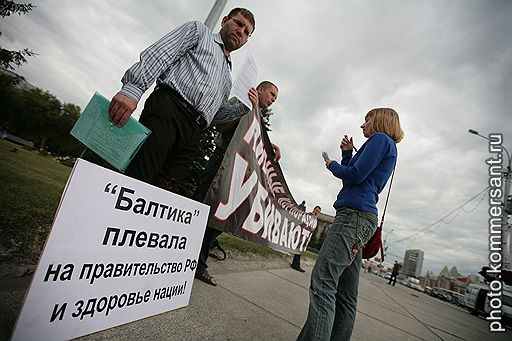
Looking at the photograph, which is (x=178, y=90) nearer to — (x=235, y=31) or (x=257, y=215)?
(x=235, y=31)

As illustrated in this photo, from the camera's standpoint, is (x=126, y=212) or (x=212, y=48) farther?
(x=212, y=48)

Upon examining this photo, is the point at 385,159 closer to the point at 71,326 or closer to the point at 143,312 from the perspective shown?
the point at 143,312

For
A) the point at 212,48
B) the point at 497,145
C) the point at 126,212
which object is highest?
the point at 497,145

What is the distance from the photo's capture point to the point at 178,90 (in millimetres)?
1513

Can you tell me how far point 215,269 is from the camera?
2.85 meters

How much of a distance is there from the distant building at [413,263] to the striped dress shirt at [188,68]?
126 metres

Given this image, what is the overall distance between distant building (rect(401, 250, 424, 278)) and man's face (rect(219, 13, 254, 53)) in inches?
4949

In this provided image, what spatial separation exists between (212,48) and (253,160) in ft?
3.56

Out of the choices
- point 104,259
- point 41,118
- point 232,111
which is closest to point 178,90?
point 232,111

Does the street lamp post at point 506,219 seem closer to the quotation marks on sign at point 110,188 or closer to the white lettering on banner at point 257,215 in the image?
the white lettering on banner at point 257,215

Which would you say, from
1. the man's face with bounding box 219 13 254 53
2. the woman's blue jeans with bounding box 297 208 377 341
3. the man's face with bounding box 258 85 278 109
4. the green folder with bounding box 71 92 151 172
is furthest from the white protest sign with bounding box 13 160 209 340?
the man's face with bounding box 258 85 278 109

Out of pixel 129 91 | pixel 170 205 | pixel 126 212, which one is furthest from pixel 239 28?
pixel 126 212

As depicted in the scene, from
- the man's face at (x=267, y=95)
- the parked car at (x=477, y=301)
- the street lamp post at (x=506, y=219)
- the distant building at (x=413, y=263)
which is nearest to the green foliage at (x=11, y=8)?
the man's face at (x=267, y=95)

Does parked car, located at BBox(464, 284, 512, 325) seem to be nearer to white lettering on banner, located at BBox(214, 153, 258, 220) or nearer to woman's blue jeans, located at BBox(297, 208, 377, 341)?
woman's blue jeans, located at BBox(297, 208, 377, 341)
